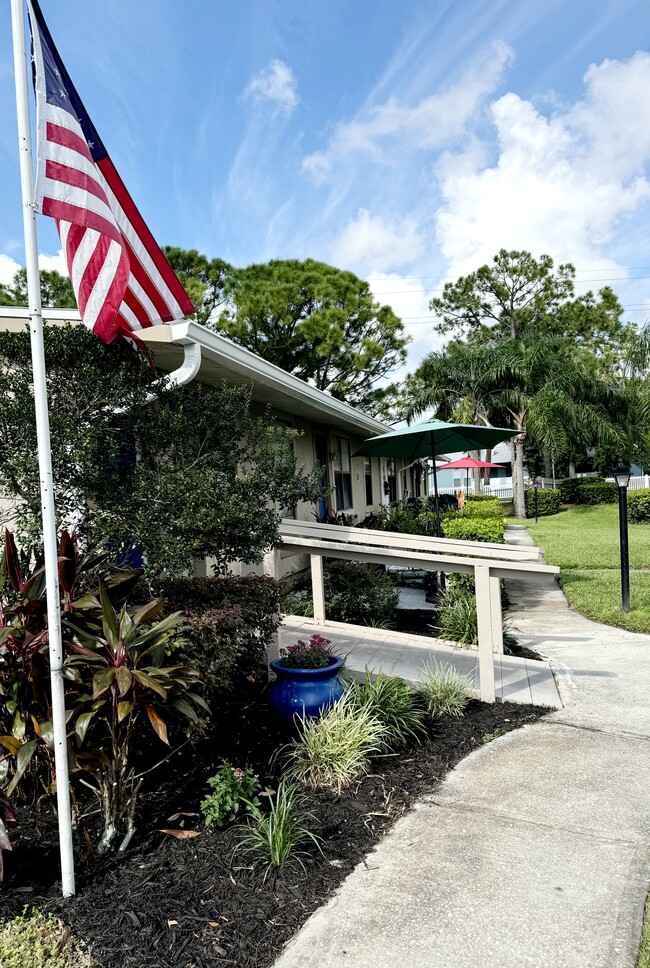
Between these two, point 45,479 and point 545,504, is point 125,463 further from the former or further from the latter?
point 545,504

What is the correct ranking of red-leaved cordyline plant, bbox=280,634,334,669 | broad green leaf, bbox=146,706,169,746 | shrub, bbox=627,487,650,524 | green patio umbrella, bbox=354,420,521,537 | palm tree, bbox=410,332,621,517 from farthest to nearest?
palm tree, bbox=410,332,621,517 < shrub, bbox=627,487,650,524 < green patio umbrella, bbox=354,420,521,537 < red-leaved cordyline plant, bbox=280,634,334,669 < broad green leaf, bbox=146,706,169,746

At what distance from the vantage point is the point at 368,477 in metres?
16.5

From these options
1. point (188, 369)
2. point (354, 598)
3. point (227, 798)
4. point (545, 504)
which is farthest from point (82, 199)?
point (545, 504)

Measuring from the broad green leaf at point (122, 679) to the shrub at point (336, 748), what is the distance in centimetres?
148

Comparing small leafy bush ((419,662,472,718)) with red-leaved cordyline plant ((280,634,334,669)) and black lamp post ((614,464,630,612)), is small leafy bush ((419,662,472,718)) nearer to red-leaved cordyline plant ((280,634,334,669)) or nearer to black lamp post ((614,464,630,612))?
red-leaved cordyline plant ((280,634,334,669))

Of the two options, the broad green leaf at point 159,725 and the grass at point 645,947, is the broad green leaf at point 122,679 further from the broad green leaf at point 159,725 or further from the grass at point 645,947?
the grass at point 645,947

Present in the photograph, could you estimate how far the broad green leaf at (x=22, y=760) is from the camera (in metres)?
2.64

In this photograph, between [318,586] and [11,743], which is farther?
[318,586]

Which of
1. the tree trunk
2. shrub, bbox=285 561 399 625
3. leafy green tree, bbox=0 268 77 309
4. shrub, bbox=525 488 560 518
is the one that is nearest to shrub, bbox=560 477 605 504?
shrub, bbox=525 488 560 518

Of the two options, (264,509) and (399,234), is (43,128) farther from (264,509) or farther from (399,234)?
(399,234)

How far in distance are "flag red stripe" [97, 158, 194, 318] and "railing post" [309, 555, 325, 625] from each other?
289 cm

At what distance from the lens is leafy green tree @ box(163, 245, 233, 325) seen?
26.1 metres

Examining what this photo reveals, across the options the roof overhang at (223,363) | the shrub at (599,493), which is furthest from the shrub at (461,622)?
the shrub at (599,493)

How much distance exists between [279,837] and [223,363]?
A: 4299 mm
